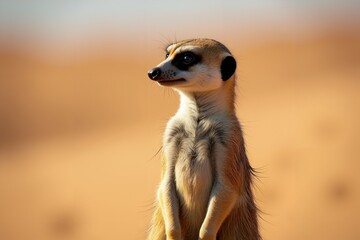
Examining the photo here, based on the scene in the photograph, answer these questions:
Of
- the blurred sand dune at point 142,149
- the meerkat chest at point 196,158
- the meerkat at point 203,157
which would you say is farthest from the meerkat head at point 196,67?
the blurred sand dune at point 142,149

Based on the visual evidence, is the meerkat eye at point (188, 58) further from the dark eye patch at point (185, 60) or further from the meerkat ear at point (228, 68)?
the meerkat ear at point (228, 68)

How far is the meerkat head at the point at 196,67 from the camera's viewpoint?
18.9ft

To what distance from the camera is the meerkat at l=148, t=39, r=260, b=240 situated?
5.62 metres

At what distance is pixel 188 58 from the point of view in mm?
5887

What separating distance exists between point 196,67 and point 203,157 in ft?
2.13

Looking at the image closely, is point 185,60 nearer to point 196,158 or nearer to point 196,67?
point 196,67

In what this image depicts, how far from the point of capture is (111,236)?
12.8m

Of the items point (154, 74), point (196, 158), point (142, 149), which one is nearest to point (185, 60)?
point (154, 74)

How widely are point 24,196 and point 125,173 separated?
1.96 metres

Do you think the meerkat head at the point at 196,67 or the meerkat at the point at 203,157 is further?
the meerkat head at the point at 196,67

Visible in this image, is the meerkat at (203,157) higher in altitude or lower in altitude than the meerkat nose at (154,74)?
lower

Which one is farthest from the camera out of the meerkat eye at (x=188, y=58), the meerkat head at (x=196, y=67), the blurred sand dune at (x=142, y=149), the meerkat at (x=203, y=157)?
the blurred sand dune at (x=142, y=149)

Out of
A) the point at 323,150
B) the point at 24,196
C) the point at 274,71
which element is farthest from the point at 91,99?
the point at 323,150

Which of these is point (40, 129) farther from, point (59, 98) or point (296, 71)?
point (296, 71)
